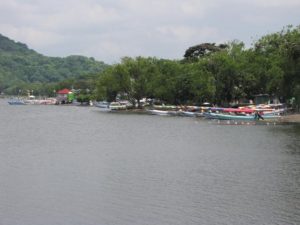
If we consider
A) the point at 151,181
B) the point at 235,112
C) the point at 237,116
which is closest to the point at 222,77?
the point at 235,112

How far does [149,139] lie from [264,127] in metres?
18.1

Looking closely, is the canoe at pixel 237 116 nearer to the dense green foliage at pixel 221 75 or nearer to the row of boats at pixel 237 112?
the row of boats at pixel 237 112

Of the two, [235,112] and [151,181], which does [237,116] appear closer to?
[235,112]

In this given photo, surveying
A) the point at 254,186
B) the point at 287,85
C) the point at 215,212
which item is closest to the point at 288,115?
the point at 287,85

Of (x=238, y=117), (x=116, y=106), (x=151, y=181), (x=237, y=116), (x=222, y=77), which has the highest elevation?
(x=222, y=77)

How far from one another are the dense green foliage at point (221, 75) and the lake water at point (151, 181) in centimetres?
3514

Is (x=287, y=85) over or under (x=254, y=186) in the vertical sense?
over

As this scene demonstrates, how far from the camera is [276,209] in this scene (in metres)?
23.9

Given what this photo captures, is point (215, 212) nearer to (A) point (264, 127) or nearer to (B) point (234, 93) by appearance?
(A) point (264, 127)

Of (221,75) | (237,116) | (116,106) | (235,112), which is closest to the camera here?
(237,116)

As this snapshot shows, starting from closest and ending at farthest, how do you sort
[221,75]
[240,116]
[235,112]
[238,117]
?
1. [238,117]
2. [240,116]
3. [235,112]
4. [221,75]

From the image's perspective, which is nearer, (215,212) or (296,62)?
(215,212)

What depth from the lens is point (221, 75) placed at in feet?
329

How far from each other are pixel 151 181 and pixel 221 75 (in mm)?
71772
